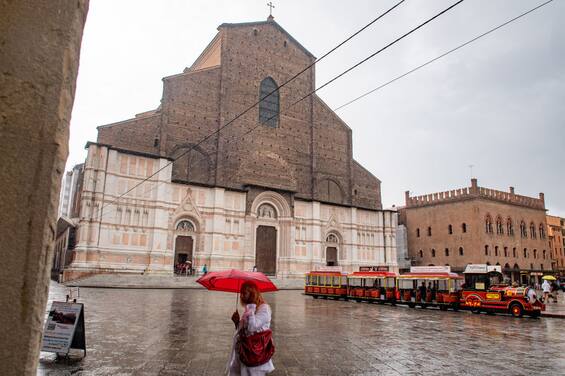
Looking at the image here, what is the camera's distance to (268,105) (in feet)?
109

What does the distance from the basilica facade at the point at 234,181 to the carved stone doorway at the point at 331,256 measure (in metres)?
0.09

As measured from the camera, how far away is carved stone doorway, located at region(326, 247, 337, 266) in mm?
34400

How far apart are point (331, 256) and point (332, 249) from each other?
62cm

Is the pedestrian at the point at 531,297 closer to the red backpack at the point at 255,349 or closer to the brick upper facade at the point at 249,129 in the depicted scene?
the red backpack at the point at 255,349

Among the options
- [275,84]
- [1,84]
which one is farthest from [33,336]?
[275,84]

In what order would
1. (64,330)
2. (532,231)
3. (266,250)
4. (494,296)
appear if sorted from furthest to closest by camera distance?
(532,231) → (266,250) → (494,296) → (64,330)

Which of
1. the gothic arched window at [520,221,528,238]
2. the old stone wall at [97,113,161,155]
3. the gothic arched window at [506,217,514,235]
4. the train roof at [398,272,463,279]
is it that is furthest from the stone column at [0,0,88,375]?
the gothic arched window at [520,221,528,238]

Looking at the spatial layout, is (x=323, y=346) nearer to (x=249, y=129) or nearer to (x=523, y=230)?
(x=249, y=129)

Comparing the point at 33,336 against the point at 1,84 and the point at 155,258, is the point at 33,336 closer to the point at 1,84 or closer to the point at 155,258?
the point at 1,84

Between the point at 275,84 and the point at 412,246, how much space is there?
24.6 m

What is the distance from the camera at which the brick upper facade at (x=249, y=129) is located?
2839 centimetres

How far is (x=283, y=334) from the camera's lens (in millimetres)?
9031

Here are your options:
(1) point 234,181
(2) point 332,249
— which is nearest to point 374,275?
(1) point 234,181

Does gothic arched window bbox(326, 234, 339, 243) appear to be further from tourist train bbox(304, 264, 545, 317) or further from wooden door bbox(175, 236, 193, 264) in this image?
wooden door bbox(175, 236, 193, 264)
